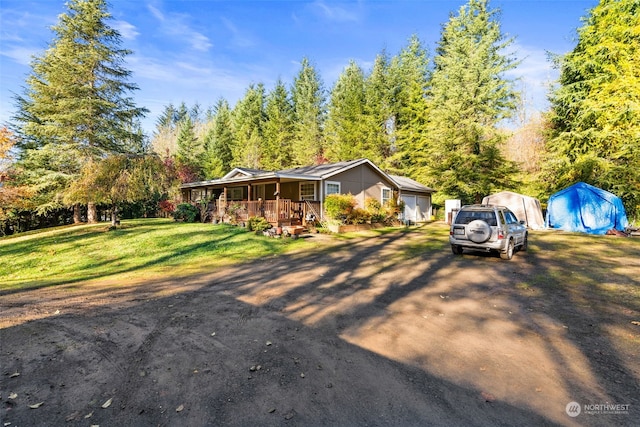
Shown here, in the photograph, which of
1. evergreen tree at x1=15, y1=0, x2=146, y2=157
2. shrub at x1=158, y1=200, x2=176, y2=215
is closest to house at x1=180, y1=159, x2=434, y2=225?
shrub at x1=158, y1=200, x2=176, y2=215

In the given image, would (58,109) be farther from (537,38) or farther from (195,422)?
(537,38)

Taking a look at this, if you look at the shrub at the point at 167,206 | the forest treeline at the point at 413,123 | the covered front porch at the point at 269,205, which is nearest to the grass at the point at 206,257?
the covered front porch at the point at 269,205

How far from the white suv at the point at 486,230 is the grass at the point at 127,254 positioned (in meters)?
6.23

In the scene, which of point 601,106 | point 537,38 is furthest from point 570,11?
point 601,106

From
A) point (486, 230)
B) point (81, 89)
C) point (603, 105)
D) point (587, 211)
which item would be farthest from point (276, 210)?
point (603, 105)

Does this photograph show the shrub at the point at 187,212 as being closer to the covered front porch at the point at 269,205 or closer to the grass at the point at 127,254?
the covered front porch at the point at 269,205

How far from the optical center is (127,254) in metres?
11.8

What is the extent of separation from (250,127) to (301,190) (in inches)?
1136

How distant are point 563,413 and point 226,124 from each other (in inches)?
1937

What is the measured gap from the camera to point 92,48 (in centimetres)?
2138

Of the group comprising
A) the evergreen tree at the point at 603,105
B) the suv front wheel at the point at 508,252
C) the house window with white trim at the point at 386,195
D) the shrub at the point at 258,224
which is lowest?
the suv front wheel at the point at 508,252

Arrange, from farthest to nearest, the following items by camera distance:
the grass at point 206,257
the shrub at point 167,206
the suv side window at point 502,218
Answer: the shrub at point 167,206 < the suv side window at point 502,218 < the grass at point 206,257

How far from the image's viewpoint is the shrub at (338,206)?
17.2 m

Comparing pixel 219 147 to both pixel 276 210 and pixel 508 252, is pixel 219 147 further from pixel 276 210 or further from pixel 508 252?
pixel 508 252
